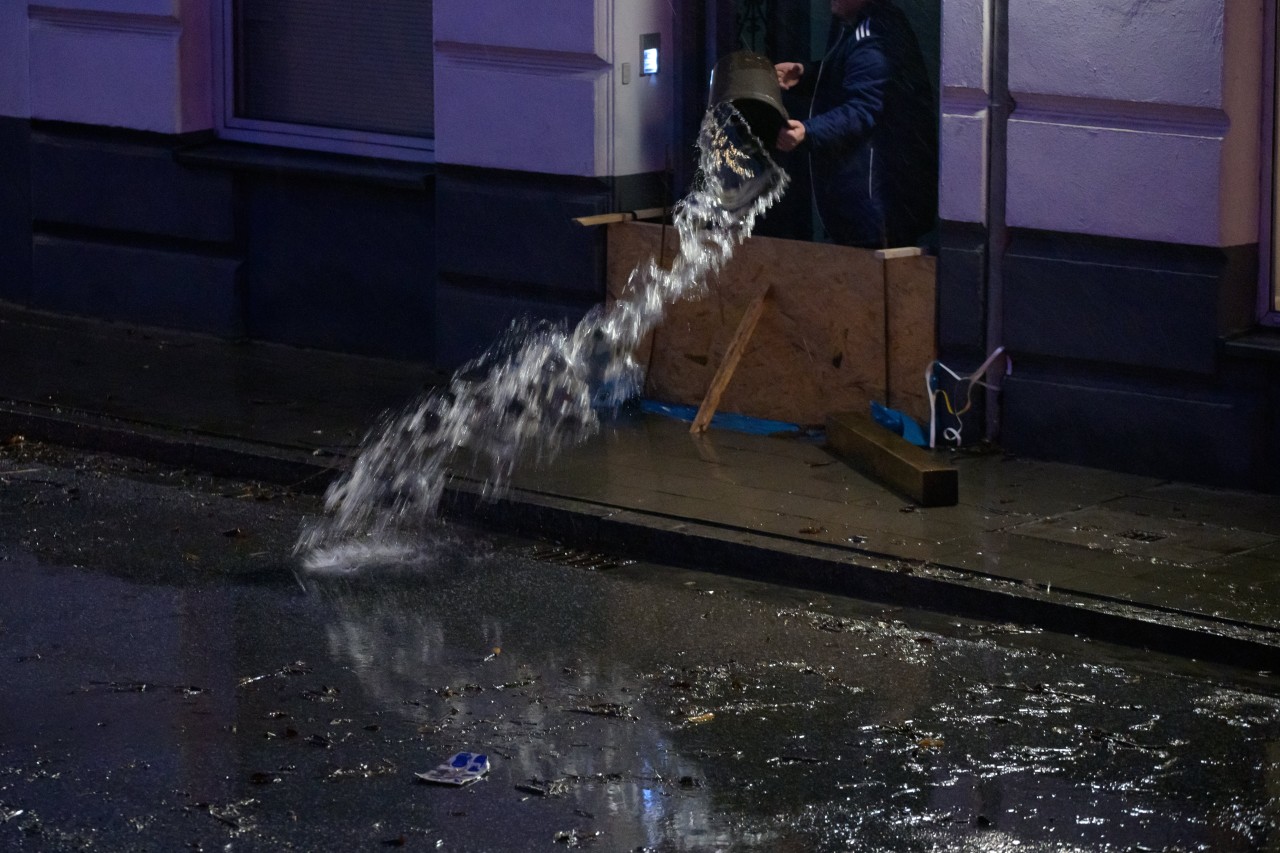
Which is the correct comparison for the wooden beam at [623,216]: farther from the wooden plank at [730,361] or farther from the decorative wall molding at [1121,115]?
the decorative wall molding at [1121,115]

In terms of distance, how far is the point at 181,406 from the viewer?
9945 millimetres

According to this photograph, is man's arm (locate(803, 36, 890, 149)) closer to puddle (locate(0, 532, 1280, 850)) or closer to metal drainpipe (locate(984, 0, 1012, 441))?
metal drainpipe (locate(984, 0, 1012, 441))

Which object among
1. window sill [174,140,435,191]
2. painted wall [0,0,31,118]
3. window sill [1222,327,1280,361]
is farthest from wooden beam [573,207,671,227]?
painted wall [0,0,31,118]

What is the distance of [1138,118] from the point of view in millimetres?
8414

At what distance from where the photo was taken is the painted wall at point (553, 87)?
9.95 m

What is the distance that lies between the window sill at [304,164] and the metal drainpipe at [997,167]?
3.22 metres

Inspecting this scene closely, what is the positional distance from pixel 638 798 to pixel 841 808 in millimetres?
503

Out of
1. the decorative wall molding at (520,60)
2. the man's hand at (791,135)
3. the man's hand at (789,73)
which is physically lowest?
the man's hand at (791,135)

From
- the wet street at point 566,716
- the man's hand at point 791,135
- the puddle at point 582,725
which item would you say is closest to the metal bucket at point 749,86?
the man's hand at point 791,135

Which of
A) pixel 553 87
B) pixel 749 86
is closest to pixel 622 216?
pixel 553 87

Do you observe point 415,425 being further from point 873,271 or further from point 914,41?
point 914,41

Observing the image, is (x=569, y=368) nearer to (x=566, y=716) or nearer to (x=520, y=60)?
(x=520, y=60)

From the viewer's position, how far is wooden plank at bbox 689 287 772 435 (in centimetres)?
953

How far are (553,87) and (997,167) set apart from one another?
236cm
